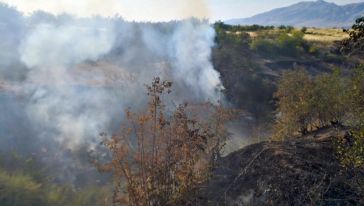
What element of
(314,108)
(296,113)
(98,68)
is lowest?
(296,113)

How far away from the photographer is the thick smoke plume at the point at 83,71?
14.3 m

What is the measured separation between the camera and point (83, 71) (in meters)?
19.8

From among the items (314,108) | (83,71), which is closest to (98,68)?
(83,71)

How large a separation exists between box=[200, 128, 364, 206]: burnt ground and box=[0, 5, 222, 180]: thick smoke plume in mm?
5445

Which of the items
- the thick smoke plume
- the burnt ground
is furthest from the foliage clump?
the thick smoke plume

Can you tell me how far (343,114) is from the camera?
42.0 ft

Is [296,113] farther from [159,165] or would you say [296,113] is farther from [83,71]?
[83,71]

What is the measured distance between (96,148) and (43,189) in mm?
3052

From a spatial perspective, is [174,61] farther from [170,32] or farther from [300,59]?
[300,59]

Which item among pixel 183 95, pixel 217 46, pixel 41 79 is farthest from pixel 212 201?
pixel 217 46

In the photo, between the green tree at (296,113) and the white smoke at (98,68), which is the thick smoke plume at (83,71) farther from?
the green tree at (296,113)

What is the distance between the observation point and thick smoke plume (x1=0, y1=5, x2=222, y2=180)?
563 inches

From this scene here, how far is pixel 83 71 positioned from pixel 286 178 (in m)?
13.4

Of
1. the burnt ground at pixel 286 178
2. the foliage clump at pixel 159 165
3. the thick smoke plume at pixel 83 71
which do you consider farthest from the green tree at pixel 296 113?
the foliage clump at pixel 159 165
